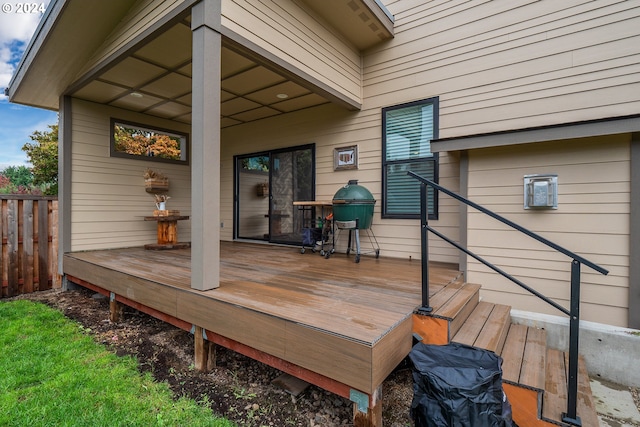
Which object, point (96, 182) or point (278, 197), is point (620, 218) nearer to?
point (278, 197)

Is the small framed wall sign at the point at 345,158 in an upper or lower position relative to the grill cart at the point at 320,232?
upper

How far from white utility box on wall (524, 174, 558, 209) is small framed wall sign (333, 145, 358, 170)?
2442mm

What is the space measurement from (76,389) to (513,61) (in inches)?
208

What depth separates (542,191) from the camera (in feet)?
9.77

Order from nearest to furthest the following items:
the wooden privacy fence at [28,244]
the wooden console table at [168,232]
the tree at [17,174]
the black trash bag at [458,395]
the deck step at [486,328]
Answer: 1. the black trash bag at [458,395]
2. the deck step at [486,328]
3. the wooden privacy fence at [28,244]
4. the wooden console table at [168,232]
5. the tree at [17,174]

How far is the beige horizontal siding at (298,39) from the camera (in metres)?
2.93

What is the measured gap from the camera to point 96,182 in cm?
540

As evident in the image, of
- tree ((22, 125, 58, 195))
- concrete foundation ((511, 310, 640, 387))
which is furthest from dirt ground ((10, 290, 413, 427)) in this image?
tree ((22, 125, 58, 195))

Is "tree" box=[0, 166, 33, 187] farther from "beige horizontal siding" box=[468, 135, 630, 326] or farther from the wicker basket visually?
"beige horizontal siding" box=[468, 135, 630, 326]

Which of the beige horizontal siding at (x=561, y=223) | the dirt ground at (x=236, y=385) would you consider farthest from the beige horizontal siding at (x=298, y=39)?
the dirt ground at (x=236, y=385)

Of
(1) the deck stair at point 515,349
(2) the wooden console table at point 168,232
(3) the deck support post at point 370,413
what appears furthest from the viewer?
(2) the wooden console table at point 168,232

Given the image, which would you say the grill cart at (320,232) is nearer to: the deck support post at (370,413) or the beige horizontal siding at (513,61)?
the beige horizontal siding at (513,61)

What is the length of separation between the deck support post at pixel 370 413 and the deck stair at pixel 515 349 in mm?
645

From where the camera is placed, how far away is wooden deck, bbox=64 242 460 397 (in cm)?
172
